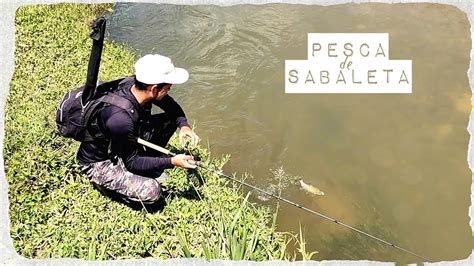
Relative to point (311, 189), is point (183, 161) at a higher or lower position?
higher

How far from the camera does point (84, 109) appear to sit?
3.53 meters

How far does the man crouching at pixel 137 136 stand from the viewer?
3.46 metres

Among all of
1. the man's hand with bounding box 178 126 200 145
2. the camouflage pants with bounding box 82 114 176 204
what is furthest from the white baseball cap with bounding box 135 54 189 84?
the man's hand with bounding box 178 126 200 145

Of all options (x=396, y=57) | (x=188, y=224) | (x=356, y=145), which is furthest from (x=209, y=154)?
(x=396, y=57)

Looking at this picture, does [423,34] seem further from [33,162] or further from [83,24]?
[33,162]

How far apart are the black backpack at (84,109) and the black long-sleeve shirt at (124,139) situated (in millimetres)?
34

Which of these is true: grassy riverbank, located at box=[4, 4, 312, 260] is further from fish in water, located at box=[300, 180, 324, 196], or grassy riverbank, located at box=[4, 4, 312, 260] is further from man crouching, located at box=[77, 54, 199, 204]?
fish in water, located at box=[300, 180, 324, 196]

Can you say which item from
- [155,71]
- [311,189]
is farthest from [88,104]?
[311,189]

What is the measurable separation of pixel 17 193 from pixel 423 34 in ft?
13.7

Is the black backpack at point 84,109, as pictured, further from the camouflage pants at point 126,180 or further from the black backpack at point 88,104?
the camouflage pants at point 126,180

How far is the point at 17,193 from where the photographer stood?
3961mm

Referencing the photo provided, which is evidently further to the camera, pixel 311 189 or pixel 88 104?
pixel 311 189

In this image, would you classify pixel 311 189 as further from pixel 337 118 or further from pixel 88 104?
pixel 88 104

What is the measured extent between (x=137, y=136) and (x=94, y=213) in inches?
27.5
